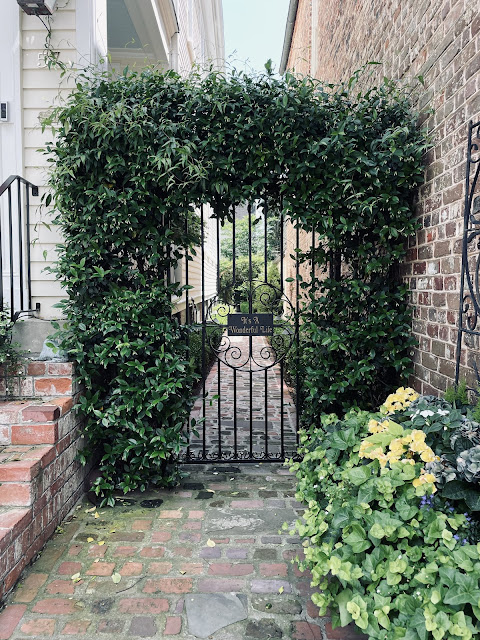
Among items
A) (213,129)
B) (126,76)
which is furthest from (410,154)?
(126,76)

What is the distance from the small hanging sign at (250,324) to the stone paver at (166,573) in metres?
1.16

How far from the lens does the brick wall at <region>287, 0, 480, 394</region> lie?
2.55 meters

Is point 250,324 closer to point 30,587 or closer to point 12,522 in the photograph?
point 12,522

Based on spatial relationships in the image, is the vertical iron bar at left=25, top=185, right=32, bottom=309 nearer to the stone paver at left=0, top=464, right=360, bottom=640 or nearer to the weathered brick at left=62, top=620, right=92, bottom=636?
the stone paver at left=0, top=464, right=360, bottom=640

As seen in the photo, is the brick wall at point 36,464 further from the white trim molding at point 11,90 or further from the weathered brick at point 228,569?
the white trim molding at point 11,90

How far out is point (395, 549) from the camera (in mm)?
1928

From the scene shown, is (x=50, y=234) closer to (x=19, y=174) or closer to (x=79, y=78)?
(x=19, y=174)

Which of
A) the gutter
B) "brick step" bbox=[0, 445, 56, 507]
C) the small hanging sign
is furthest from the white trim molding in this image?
the gutter

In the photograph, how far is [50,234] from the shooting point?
11.3 feet

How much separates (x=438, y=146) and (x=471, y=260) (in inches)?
32.1

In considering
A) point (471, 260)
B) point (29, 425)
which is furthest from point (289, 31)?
point (29, 425)

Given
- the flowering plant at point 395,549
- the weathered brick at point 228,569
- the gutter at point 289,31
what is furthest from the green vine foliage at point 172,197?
the gutter at point 289,31

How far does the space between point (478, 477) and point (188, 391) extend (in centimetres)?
212

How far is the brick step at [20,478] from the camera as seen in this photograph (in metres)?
2.43
